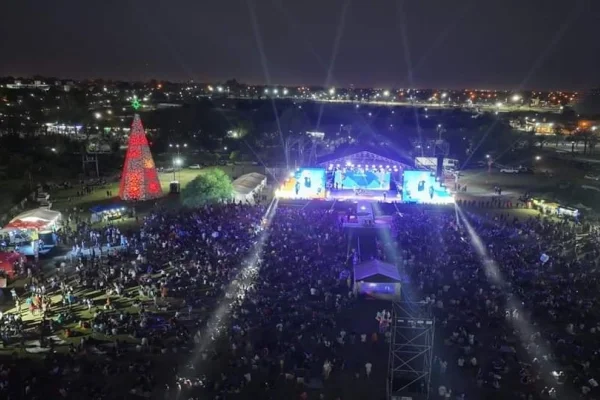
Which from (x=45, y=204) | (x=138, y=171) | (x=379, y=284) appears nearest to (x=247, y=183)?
(x=138, y=171)

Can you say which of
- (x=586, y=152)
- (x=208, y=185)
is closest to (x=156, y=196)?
(x=208, y=185)

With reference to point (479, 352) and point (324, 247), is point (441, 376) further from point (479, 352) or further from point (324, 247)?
point (324, 247)

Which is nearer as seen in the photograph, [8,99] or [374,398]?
[374,398]

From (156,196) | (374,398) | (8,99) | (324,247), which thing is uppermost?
(8,99)

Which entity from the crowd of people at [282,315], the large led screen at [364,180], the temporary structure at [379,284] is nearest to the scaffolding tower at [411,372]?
the crowd of people at [282,315]

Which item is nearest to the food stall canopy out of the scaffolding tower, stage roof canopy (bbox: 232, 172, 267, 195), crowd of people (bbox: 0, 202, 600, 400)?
crowd of people (bbox: 0, 202, 600, 400)

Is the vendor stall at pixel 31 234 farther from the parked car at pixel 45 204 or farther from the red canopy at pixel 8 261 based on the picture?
the parked car at pixel 45 204

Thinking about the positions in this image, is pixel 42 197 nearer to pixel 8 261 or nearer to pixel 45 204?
pixel 45 204
